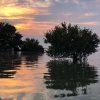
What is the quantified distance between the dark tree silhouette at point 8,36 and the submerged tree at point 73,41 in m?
73.6

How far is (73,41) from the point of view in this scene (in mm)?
61000

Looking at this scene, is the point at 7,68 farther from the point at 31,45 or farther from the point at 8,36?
the point at 31,45

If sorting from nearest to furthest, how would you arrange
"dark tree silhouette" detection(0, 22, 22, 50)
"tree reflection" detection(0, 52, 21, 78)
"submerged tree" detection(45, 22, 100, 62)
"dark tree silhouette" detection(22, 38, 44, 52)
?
"tree reflection" detection(0, 52, 21, 78) < "submerged tree" detection(45, 22, 100, 62) < "dark tree silhouette" detection(0, 22, 22, 50) < "dark tree silhouette" detection(22, 38, 44, 52)

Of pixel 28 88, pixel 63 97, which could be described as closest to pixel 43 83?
pixel 28 88

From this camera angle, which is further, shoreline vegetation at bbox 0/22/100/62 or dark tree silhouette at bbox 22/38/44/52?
dark tree silhouette at bbox 22/38/44/52

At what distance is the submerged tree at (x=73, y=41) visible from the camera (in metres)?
60.4

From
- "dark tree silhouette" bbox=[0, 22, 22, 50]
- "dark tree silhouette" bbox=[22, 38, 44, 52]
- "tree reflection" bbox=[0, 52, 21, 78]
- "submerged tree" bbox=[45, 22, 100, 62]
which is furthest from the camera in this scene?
"dark tree silhouette" bbox=[22, 38, 44, 52]

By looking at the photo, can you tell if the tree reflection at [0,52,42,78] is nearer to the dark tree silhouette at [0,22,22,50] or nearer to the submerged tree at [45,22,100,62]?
the submerged tree at [45,22,100,62]

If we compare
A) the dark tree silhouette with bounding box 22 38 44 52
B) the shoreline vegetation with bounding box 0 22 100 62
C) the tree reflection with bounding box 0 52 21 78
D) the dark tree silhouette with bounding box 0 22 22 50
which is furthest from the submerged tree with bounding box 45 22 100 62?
the dark tree silhouette with bounding box 22 38 44 52

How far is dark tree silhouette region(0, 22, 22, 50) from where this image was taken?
446 ft

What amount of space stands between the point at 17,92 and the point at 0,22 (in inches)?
4807

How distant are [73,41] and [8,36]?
77815 millimetres

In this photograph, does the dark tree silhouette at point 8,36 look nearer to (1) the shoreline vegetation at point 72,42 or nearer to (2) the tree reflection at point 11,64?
(2) the tree reflection at point 11,64

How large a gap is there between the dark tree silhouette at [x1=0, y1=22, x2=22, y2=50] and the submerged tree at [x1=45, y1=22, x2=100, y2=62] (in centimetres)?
7363
